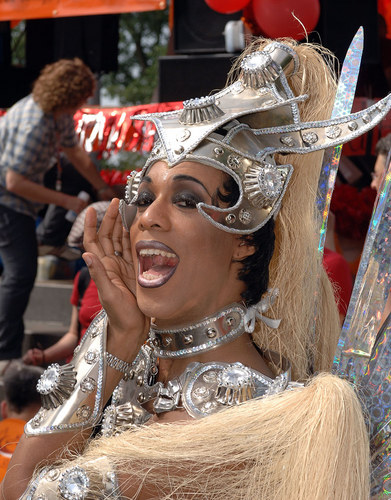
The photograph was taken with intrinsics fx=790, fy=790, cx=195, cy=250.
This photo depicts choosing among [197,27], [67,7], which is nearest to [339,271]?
[197,27]

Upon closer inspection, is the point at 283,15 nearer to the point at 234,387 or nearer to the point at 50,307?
the point at 50,307

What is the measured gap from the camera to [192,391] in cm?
169

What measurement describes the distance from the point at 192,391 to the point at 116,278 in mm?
343

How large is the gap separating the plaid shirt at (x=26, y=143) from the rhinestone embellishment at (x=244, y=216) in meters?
3.14

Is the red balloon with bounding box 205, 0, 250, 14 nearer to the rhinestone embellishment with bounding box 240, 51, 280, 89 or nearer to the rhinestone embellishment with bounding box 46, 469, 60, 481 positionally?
the rhinestone embellishment with bounding box 240, 51, 280, 89

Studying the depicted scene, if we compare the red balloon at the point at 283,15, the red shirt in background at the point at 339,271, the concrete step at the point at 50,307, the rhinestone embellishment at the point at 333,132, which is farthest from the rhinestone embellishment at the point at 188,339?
the concrete step at the point at 50,307

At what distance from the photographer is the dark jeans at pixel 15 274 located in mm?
4531

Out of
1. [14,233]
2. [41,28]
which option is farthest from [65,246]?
[41,28]

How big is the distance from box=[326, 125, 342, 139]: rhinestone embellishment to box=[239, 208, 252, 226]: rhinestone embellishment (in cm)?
24

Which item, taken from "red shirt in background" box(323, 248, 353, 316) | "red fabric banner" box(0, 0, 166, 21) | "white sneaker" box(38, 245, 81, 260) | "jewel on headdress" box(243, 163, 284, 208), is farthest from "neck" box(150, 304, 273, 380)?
"white sneaker" box(38, 245, 81, 260)

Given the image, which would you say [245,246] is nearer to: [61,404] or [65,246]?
[61,404]

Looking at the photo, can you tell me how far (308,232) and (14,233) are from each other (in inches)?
124

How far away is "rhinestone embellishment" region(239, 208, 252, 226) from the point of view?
5.57 ft

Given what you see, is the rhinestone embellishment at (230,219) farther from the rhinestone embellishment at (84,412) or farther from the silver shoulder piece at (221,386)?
the rhinestone embellishment at (84,412)
